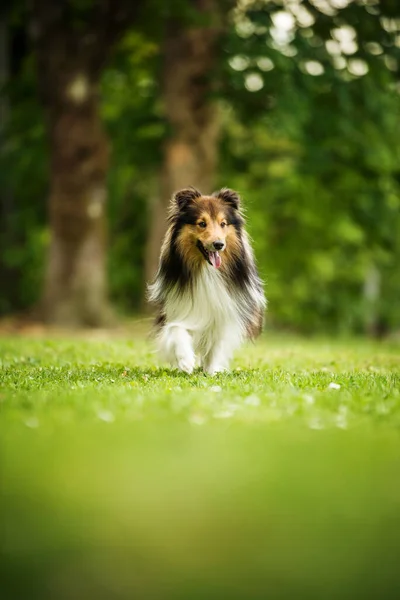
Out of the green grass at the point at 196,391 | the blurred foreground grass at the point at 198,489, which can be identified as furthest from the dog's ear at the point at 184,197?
the blurred foreground grass at the point at 198,489

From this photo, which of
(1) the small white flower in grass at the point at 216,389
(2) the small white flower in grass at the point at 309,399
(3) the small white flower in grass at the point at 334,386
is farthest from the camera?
(3) the small white flower in grass at the point at 334,386

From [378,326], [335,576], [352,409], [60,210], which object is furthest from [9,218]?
[335,576]

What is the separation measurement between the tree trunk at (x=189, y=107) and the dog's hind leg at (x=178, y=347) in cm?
998

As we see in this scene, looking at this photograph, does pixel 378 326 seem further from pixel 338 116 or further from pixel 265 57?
pixel 265 57

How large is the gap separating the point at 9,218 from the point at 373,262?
11106 millimetres

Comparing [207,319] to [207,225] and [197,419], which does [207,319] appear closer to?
[207,225]

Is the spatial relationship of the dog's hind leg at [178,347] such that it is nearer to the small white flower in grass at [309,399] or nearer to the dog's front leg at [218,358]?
the dog's front leg at [218,358]

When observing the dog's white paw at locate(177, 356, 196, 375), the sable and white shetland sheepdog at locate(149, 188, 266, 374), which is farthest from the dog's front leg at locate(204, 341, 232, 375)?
the dog's white paw at locate(177, 356, 196, 375)

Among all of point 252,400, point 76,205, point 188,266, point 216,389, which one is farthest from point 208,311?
point 76,205

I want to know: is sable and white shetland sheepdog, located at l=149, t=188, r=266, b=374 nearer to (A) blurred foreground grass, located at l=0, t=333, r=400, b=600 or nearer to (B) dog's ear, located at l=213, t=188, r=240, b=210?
(B) dog's ear, located at l=213, t=188, r=240, b=210

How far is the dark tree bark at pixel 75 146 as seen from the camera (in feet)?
56.8

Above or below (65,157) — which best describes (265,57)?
above

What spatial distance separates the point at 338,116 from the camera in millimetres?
18828

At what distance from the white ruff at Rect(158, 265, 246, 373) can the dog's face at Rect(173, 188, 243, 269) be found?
20 cm
